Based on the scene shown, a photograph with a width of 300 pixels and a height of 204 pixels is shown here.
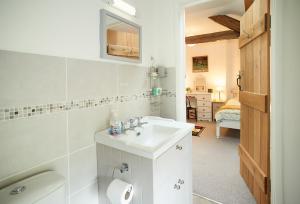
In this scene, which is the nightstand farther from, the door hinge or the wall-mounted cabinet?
the wall-mounted cabinet

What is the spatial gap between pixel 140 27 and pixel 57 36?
0.83 meters

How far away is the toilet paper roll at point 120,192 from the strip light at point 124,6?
50.0 inches

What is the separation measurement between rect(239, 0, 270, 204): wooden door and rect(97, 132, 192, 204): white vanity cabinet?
681mm

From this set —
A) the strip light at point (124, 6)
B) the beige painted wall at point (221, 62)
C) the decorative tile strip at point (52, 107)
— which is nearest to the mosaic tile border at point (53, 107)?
the decorative tile strip at point (52, 107)

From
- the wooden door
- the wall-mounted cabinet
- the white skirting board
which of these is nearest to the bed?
the white skirting board

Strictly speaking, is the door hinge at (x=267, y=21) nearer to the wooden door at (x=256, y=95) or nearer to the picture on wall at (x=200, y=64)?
the wooden door at (x=256, y=95)

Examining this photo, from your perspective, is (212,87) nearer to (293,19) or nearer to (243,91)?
(243,91)

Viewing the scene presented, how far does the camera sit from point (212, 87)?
5535 mm

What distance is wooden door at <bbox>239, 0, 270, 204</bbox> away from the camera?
4.30 feet

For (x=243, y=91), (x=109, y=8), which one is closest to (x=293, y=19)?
(x=243, y=91)

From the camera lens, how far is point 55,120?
911 mm

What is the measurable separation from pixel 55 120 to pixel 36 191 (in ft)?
1.18

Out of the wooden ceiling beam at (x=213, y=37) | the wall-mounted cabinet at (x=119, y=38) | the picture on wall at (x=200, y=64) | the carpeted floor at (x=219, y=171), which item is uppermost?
the wooden ceiling beam at (x=213, y=37)

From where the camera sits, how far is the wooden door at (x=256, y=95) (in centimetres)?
131
